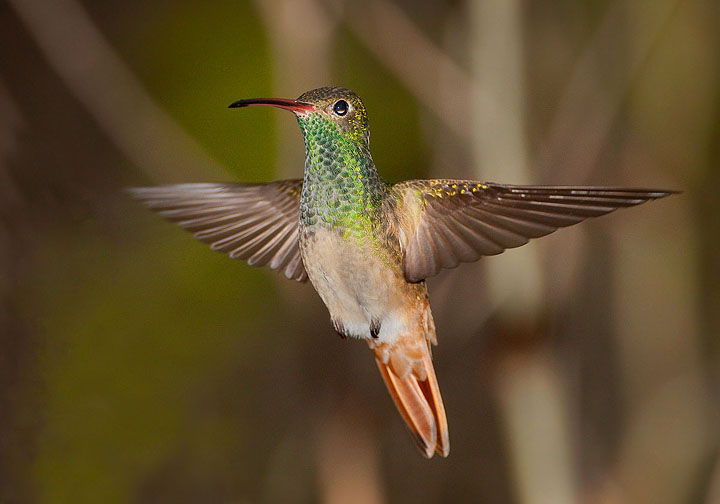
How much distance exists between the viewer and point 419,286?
45.6 inches

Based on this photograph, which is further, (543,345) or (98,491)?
(98,491)

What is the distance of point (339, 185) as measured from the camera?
3.02 ft

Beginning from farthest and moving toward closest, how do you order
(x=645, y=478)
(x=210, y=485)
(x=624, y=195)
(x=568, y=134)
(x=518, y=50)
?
1. (x=210, y=485)
2. (x=645, y=478)
3. (x=568, y=134)
4. (x=518, y=50)
5. (x=624, y=195)

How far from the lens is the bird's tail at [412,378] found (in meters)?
1.13

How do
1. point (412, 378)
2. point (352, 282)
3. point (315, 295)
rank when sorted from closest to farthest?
point (352, 282), point (412, 378), point (315, 295)

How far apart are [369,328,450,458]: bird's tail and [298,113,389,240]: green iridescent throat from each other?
0.26 meters

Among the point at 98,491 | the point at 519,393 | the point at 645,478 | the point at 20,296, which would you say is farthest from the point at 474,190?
the point at 98,491

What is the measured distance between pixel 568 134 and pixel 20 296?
1.85m

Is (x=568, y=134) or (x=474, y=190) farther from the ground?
(x=568, y=134)

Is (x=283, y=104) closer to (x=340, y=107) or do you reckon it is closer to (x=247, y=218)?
(x=340, y=107)

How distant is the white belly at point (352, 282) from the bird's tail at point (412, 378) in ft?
0.29

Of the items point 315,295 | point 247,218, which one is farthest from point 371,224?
point 315,295

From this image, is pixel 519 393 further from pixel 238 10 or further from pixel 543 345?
pixel 238 10

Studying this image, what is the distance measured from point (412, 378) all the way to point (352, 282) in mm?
253
